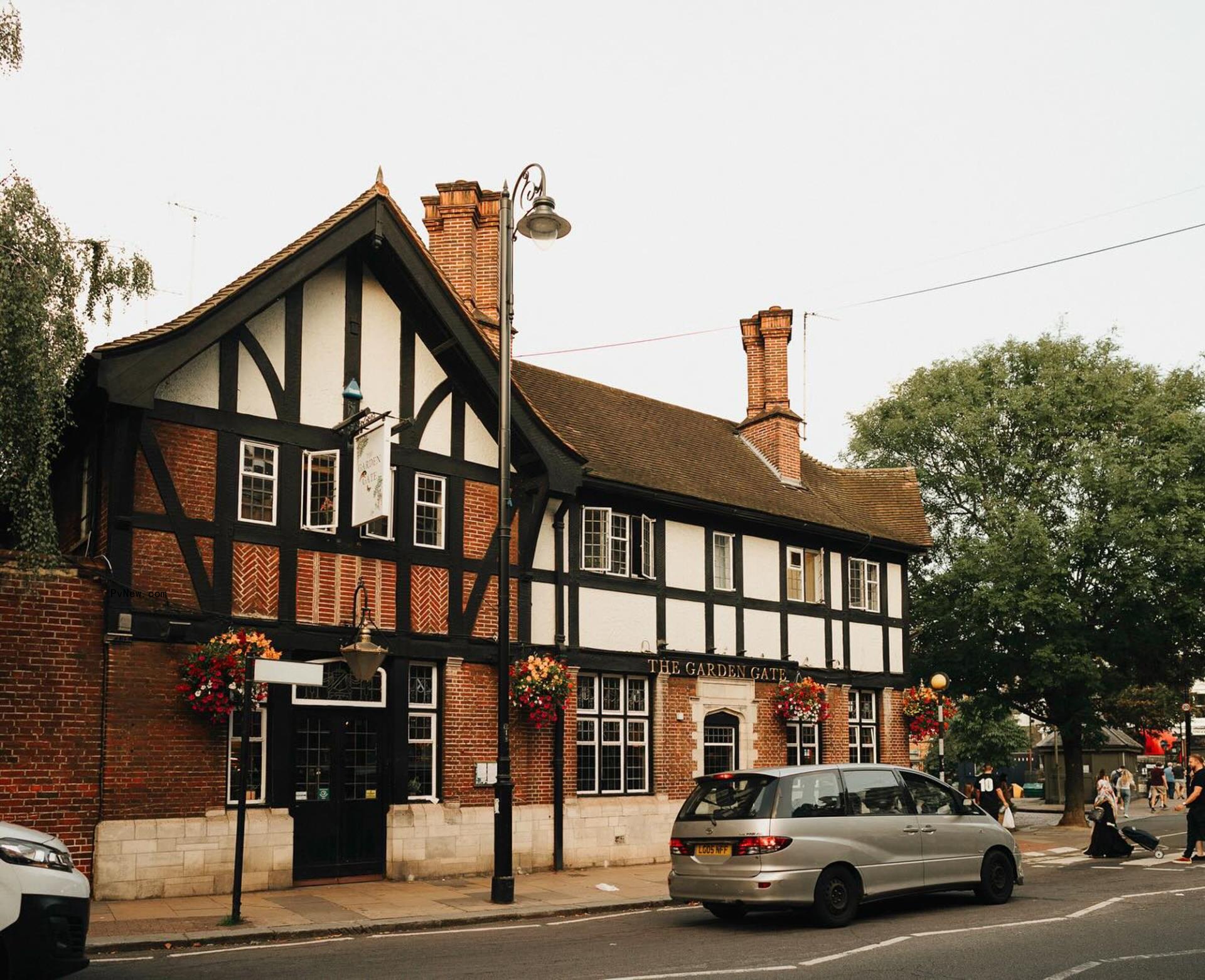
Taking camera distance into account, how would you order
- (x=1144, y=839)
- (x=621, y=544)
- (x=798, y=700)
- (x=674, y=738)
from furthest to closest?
1. (x=798, y=700)
2. (x=674, y=738)
3. (x=621, y=544)
4. (x=1144, y=839)

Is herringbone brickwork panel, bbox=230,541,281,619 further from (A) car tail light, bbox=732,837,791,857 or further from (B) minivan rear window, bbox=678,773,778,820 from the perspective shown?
(A) car tail light, bbox=732,837,791,857

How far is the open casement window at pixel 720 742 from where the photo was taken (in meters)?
23.6

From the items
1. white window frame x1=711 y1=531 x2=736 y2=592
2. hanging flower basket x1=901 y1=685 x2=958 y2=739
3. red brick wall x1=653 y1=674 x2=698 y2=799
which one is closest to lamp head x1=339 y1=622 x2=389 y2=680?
red brick wall x1=653 y1=674 x2=698 y2=799

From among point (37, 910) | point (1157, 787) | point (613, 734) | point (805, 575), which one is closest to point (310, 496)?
point (613, 734)

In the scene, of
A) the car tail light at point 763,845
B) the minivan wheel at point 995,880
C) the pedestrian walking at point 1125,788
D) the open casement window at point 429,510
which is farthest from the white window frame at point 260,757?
the pedestrian walking at point 1125,788

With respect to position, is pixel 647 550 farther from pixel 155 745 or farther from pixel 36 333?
pixel 36 333

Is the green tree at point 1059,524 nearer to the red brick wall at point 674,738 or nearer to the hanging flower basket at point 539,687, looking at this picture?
the red brick wall at point 674,738

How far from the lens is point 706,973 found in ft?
33.9

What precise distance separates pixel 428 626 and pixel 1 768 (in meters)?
6.24

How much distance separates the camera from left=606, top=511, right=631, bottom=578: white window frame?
22.5 metres

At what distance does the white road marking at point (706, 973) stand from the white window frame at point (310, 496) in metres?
9.33

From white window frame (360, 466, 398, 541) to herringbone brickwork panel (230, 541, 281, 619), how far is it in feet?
4.25

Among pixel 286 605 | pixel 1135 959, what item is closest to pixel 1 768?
pixel 286 605

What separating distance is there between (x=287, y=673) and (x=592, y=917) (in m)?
4.98
